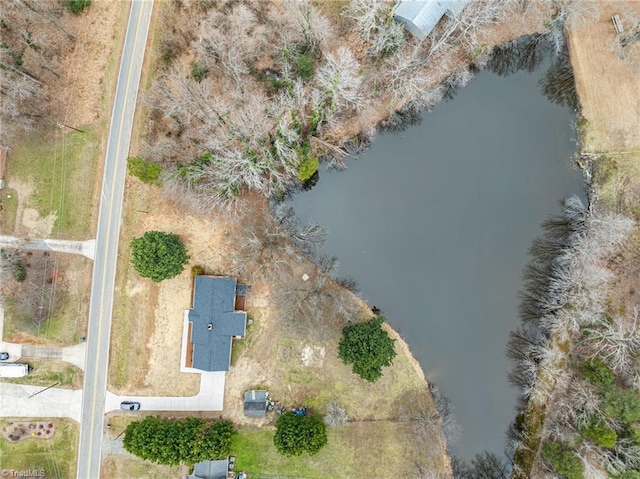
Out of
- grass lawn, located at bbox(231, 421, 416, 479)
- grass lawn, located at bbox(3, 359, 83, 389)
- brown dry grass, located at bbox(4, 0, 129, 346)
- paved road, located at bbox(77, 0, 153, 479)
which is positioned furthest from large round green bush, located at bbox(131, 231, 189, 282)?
grass lawn, located at bbox(231, 421, 416, 479)

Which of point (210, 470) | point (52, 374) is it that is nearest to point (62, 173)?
point (52, 374)

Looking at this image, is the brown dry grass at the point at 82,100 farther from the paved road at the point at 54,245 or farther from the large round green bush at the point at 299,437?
the large round green bush at the point at 299,437

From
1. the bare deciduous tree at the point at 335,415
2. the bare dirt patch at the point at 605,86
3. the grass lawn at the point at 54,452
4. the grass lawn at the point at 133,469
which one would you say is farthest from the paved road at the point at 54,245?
the bare dirt patch at the point at 605,86

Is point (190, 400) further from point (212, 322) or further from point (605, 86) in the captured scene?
point (605, 86)

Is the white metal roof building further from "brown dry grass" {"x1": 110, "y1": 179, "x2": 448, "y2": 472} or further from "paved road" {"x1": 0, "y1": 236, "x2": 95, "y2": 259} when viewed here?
"paved road" {"x1": 0, "y1": 236, "x2": 95, "y2": 259}

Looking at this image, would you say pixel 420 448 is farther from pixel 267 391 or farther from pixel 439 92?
pixel 439 92

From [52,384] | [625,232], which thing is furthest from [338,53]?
[52,384]
